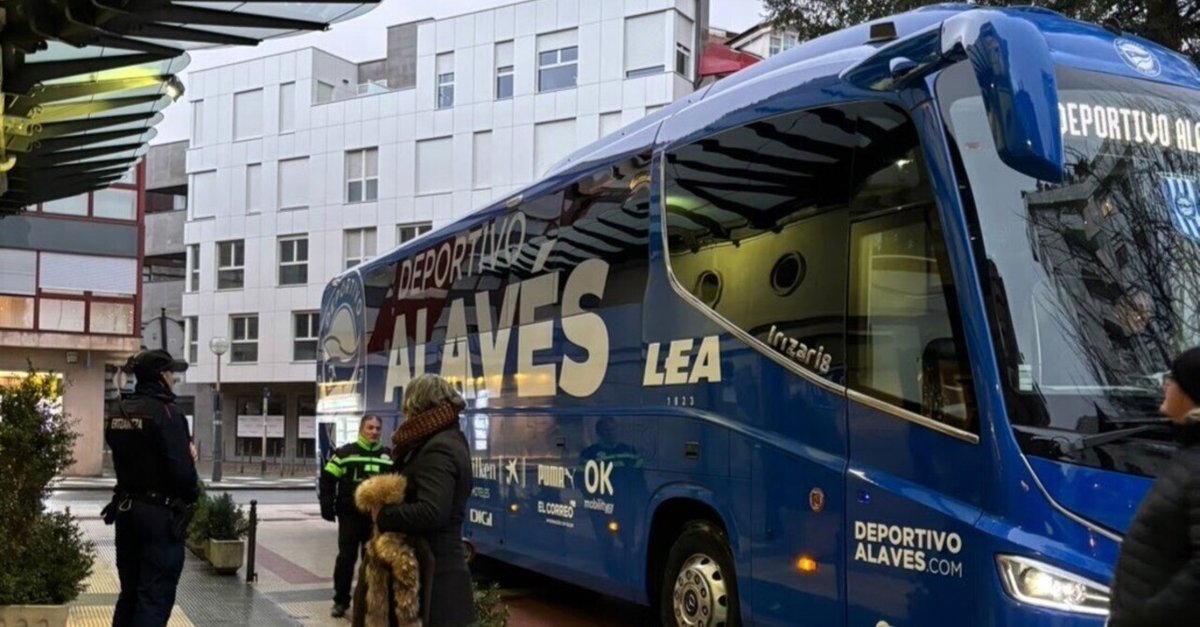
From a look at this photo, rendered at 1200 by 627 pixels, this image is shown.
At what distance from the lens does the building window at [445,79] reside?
43.3 meters

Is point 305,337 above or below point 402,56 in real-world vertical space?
below

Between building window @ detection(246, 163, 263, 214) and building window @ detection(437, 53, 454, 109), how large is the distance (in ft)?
31.0

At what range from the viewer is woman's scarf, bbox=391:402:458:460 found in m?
5.29

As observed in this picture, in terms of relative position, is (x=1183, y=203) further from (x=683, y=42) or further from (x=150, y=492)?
(x=683, y=42)

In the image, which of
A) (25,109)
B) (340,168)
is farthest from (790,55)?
(340,168)

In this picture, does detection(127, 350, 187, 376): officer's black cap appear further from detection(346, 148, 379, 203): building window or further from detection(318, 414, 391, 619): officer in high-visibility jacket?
detection(346, 148, 379, 203): building window

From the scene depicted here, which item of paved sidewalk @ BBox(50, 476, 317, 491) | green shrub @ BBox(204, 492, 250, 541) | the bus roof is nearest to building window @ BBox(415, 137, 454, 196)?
paved sidewalk @ BBox(50, 476, 317, 491)

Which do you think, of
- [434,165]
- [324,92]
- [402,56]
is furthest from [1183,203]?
[324,92]

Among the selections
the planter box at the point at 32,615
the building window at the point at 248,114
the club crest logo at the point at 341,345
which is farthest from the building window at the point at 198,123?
the planter box at the point at 32,615

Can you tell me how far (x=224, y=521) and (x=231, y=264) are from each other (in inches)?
1517

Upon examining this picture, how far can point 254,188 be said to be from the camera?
48.0m

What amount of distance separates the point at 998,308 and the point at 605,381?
13.0 feet

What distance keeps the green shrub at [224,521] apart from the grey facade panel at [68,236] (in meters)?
26.1

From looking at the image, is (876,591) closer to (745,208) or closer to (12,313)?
(745,208)
